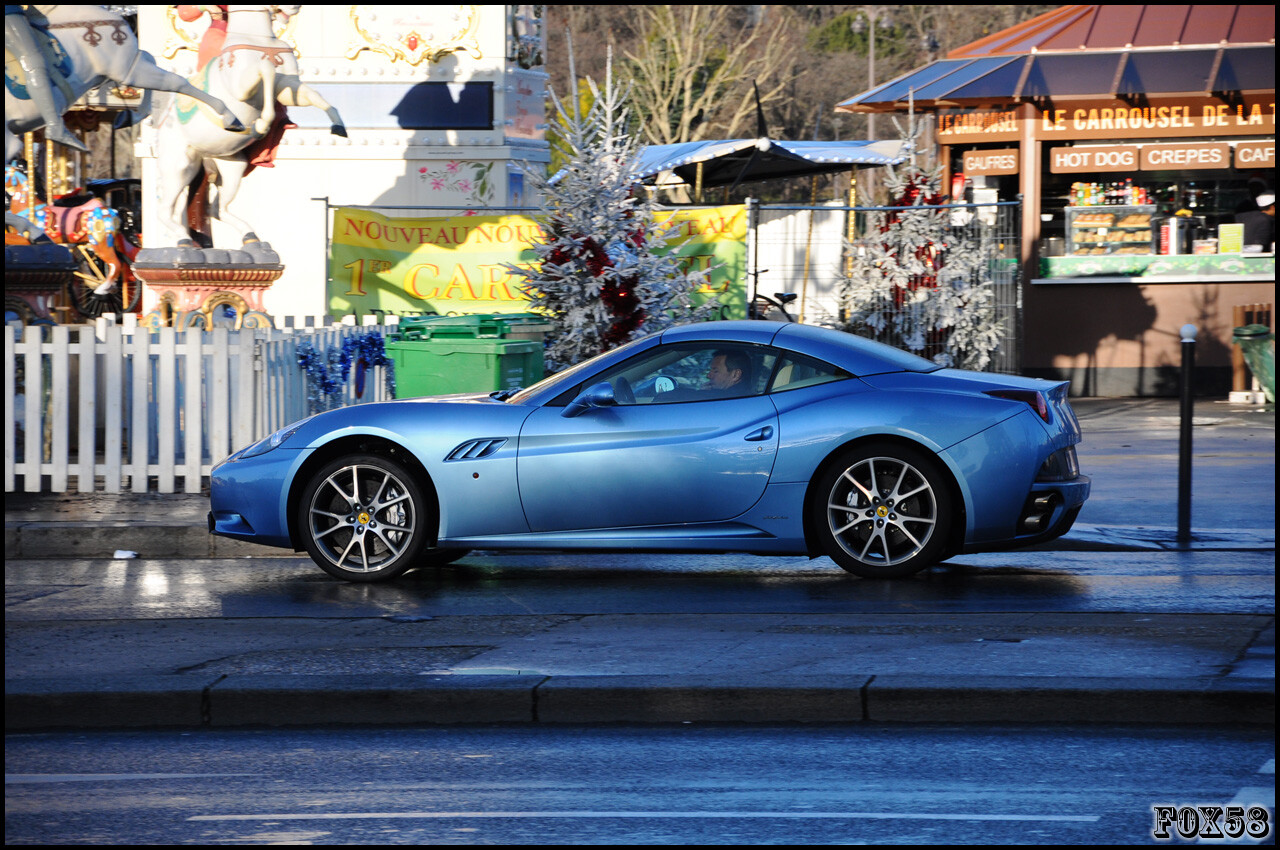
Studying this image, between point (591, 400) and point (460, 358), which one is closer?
point (591, 400)

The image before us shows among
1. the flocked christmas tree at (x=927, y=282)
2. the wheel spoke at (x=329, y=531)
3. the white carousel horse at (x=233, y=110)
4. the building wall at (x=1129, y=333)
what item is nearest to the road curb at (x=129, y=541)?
the wheel spoke at (x=329, y=531)

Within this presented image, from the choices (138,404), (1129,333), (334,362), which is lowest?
(138,404)

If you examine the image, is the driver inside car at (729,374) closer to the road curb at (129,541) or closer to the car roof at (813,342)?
the car roof at (813,342)

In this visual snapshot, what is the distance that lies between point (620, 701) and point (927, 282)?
1090cm

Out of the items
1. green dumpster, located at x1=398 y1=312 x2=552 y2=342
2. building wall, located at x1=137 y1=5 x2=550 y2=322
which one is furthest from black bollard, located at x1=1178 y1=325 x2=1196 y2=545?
building wall, located at x1=137 y1=5 x2=550 y2=322

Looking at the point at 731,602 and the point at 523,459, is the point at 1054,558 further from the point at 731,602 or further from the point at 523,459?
the point at 523,459

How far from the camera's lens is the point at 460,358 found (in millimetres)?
11141

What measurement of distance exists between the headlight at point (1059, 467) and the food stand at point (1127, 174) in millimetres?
10844

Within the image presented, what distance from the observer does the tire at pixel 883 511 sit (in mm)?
8047

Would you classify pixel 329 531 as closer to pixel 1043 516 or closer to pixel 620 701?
pixel 620 701

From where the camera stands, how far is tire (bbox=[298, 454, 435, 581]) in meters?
8.35

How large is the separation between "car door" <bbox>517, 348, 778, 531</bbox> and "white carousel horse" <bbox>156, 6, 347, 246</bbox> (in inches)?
392

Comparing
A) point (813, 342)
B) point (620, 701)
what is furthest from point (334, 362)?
point (620, 701)

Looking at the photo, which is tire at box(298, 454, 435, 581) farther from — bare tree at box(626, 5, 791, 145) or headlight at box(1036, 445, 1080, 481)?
bare tree at box(626, 5, 791, 145)
